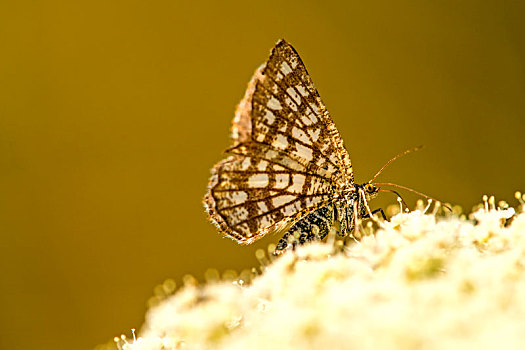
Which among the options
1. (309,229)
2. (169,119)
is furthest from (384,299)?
(169,119)

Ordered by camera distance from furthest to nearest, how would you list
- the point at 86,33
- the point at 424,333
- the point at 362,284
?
the point at 86,33, the point at 362,284, the point at 424,333

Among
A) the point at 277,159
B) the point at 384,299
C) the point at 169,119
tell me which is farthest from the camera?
the point at 169,119

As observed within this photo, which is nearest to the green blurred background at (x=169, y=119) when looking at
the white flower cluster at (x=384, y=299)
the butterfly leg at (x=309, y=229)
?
the butterfly leg at (x=309, y=229)

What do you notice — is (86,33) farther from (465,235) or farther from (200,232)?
(465,235)

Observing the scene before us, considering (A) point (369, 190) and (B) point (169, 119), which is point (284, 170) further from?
(B) point (169, 119)

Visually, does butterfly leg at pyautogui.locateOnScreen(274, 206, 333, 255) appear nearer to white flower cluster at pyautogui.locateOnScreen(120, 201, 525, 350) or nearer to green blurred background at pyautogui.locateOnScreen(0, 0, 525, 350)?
white flower cluster at pyautogui.locateOnScreen(120, 201, 525, 350)

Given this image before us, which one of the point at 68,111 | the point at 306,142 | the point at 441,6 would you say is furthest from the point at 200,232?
the point at 441,6
